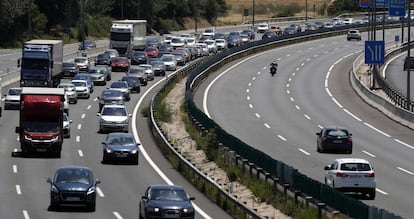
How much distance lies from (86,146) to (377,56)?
38.6 meters

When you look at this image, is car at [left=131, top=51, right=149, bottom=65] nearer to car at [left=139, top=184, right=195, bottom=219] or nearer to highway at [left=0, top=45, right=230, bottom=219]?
highway at [left=0, top=45, right=230, bottom=219]

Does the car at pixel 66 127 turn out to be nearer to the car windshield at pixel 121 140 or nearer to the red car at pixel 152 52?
the car windshield at pixel 121 140

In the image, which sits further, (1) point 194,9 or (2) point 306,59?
(1) point 194,9

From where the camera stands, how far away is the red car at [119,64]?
3861 inches

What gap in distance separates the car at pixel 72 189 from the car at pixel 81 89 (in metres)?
40.8

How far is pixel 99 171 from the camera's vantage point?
4766cm

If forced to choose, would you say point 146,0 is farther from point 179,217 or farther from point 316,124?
point 179,217

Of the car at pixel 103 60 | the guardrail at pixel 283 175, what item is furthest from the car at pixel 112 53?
the guardrail at pixel 283 175

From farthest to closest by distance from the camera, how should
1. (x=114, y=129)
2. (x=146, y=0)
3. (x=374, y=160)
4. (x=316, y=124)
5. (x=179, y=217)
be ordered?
(x=146, y=0), (x=316, y=124), (x=114, y=129), (x=374, y=160), (x=179, y=217)

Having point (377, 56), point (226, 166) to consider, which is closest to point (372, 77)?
point (377, 56)

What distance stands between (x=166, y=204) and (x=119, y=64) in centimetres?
6640

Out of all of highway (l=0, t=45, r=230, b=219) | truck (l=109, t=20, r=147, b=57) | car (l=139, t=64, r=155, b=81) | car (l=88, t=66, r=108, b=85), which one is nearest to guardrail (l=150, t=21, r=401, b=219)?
highway (l=0, t=45, r=230, b=219)

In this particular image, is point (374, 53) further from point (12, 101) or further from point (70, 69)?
point (12, 101)

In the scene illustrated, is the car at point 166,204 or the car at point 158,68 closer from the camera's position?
the car at point 166,204
